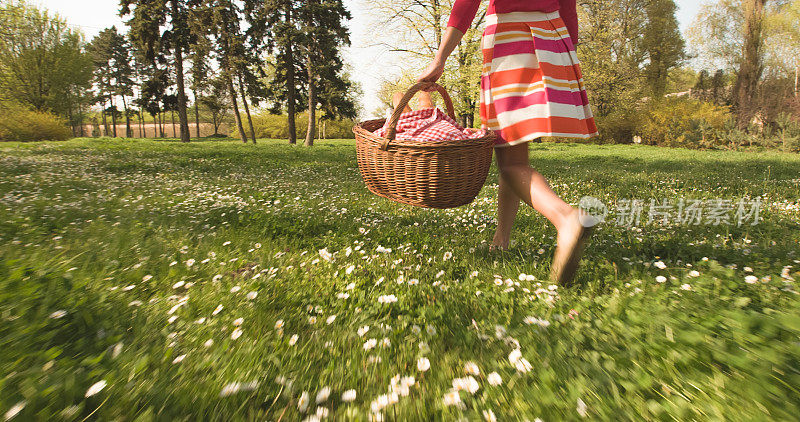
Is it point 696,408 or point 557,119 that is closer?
point 696,408

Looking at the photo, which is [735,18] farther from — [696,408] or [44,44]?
[44,44]

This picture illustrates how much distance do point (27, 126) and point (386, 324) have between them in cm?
3568

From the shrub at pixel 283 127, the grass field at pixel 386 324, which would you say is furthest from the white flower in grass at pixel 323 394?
the shrub at pixel 283 127

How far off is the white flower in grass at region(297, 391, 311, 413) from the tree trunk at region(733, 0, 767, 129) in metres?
31.7

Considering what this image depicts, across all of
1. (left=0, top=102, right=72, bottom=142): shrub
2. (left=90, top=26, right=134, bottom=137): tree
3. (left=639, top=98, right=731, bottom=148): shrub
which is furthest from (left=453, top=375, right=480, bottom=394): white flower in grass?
(left=90, top=26, right=134, bottom=137): tree

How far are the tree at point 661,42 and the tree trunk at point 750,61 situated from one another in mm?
7603

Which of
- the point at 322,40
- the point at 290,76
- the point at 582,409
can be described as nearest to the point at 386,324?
the point at 582,409

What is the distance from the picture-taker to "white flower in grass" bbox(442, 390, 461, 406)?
128 cm

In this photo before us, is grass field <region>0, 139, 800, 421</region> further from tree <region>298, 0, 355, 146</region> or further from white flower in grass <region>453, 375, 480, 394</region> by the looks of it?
tree <region>298, 0, 355, 146</region>

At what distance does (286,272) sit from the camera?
8.49ft

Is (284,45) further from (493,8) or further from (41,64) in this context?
(41,64)

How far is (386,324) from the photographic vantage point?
189cm

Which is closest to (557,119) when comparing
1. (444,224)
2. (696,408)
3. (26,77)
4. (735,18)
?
(696,408)

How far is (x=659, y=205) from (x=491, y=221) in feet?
8.39
